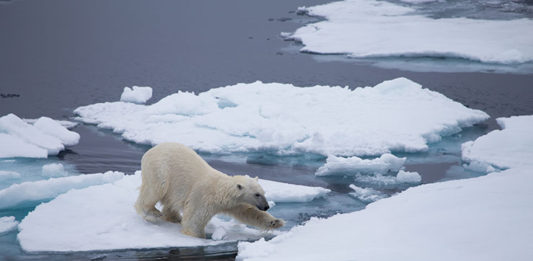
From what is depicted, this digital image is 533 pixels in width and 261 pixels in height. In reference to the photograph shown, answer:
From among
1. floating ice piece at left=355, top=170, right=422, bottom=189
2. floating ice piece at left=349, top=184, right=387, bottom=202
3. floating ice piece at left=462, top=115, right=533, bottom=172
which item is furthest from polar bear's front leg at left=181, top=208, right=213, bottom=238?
floating ice piece at left=462, top=115, right=533, bottom=172

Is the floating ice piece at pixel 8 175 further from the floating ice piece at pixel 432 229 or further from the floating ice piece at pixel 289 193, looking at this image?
the floating ice piece at pixel 432 229

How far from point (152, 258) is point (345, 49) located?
14.6m

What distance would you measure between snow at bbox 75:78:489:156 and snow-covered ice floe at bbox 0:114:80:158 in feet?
3.39

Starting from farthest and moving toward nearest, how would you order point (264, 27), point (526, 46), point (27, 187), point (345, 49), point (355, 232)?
1. point (264, 27)
2. point (345, 49)
3. point (526, 46)
4. point (27, 187)
5. point (355, 232)

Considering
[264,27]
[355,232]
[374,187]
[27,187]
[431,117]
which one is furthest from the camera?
[264,27]

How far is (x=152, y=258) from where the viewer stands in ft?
18.3

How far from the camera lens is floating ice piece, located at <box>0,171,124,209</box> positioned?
6746 millimetres

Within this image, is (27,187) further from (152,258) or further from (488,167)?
(488,167)

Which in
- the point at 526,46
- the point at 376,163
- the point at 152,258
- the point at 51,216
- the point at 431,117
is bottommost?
the point at 152,258

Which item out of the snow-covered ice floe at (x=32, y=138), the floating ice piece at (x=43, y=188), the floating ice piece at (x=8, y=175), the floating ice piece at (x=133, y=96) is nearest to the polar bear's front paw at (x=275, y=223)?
the floating ice piece at (x=43, y=188)

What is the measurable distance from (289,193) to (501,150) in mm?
3959

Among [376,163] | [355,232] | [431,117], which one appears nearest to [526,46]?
[431,117]

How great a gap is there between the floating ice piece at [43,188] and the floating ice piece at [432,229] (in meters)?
2.72

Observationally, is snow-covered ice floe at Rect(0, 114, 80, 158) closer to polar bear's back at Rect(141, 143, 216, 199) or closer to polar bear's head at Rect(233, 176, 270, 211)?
polar bear's back at Rect(141, 143, 216, 199)
